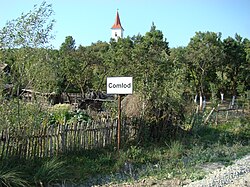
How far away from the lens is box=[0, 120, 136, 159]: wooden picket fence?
7.04 metres

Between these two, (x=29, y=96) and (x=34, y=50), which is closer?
(x=34, y=50)

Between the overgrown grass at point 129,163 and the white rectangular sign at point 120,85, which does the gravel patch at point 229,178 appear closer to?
the overgrown grass at point 129,163

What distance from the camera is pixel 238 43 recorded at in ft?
119

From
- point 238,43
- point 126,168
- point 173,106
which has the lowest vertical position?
point 126,168

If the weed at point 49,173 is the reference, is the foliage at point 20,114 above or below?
above

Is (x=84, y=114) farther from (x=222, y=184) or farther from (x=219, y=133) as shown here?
(x=222, y=184)

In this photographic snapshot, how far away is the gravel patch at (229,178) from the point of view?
5.83 m

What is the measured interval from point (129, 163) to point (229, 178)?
8.82 feet

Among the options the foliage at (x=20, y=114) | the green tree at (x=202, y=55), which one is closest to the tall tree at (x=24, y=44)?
the foliage at (x=20, y=114)

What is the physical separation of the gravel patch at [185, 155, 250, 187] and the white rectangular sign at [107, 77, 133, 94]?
3.25 meters

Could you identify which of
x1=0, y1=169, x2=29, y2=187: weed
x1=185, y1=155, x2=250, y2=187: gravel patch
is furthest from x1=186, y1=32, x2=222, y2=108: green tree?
x1=0, y1=169, x2=29, y2=187: weed

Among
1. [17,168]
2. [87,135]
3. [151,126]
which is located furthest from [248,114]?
[17,168]

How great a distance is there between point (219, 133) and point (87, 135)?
6.11 meters

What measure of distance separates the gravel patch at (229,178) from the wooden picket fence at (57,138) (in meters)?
3.52
